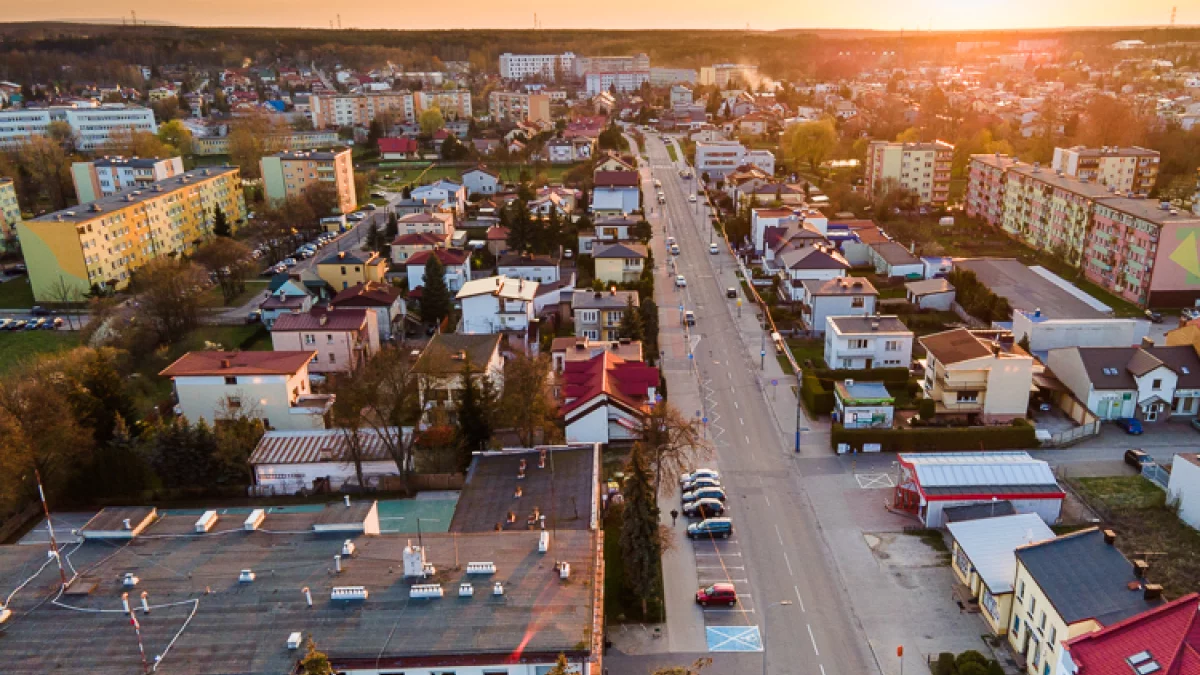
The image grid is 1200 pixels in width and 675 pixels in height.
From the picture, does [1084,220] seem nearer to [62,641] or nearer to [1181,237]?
[1181,237]

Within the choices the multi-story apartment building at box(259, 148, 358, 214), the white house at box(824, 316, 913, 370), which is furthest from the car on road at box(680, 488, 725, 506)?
the multi-story apartment building at box(259, 148, 358, 214)

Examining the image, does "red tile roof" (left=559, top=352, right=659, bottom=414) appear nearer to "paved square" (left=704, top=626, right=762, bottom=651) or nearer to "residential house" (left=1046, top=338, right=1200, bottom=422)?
"paved square" (left=704, top=626, right=762, bottom=651)

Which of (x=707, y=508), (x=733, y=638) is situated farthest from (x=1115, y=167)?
(x=733, y=638)

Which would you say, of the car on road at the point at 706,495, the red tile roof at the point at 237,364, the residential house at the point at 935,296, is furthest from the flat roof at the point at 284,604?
the residential house at the point at 935,296

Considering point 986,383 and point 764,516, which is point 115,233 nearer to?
point 764,516

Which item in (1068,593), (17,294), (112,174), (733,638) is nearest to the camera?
(1068,593)

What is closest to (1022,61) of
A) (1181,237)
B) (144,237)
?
(1181,237)
